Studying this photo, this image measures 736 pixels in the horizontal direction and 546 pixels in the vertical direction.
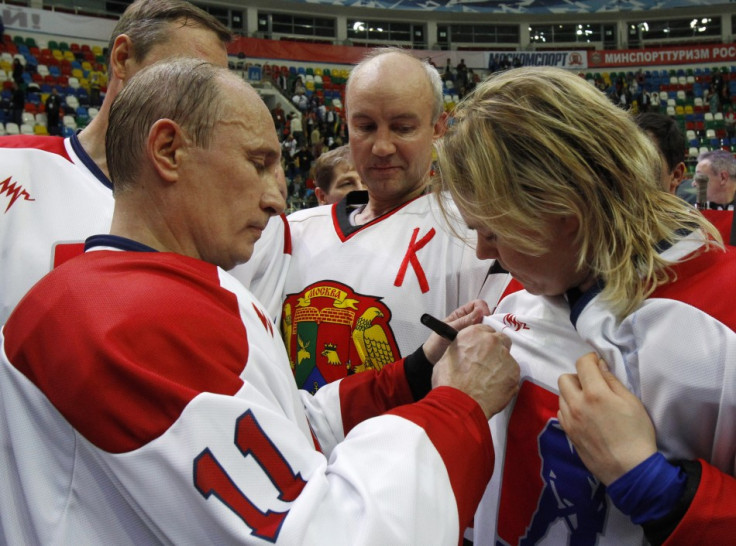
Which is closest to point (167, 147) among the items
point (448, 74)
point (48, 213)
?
point (48, 213)

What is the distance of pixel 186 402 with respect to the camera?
0.90 meters

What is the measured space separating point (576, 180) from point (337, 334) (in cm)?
100

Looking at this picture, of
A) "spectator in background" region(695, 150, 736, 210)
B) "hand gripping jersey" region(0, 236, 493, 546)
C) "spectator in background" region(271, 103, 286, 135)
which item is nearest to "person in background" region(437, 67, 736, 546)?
"hand gripping jersey" region(0, 236, 493, 546)

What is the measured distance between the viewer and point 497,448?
147 centimetres

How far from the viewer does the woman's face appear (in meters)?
1.27

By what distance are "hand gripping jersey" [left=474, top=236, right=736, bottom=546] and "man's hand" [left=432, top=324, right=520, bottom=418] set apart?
0.08 metres

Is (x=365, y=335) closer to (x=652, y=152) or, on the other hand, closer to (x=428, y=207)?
(x=428, y=207)

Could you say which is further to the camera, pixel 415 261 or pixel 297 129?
pixel 297 129

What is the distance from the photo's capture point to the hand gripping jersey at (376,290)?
1985 mm

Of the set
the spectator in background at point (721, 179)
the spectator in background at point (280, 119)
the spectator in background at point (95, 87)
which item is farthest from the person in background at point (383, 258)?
the spectator in background at point (95, 87)

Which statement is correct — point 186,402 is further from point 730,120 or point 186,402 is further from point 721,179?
point 730,120

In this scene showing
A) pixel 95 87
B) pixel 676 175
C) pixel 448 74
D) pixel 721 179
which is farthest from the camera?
pixel 448 74

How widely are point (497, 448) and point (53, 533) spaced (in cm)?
91

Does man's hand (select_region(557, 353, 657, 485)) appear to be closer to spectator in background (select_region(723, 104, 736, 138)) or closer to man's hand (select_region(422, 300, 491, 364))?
man's hand (select_region(422, 300, 491, 364))
